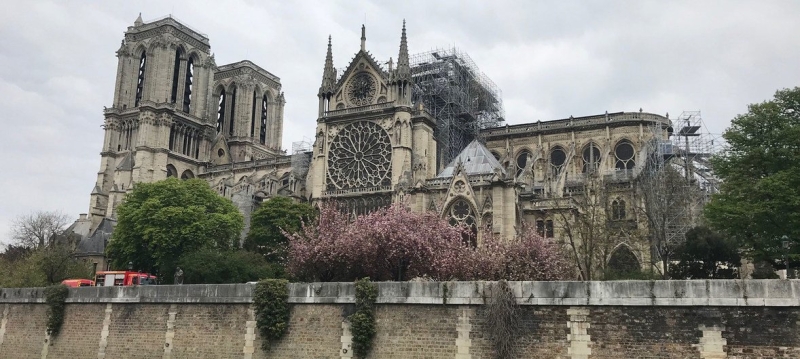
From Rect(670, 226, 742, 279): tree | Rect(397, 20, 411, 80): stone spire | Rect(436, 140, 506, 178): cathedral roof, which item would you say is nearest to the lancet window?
Rect(397, 20, 411, 80): stone spire

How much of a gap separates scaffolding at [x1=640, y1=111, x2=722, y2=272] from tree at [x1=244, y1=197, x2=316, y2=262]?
2098 cm

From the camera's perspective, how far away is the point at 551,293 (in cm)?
1759

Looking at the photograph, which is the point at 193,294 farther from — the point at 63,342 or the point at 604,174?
the point at 604,174

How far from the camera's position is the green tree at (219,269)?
36.2 meters

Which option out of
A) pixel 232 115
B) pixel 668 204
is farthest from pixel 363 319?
pixel 232 115

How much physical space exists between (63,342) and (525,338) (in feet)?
59.5

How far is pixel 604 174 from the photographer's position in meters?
46.6

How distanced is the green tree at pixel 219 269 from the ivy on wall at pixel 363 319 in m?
17.6

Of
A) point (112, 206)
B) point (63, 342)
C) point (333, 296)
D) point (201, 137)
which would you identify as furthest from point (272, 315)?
point (201, 137)

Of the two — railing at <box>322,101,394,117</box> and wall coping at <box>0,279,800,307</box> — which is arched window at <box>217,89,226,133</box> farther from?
wall coping at <box>0,279,800,307</box>

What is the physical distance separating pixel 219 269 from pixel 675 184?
24.3 m

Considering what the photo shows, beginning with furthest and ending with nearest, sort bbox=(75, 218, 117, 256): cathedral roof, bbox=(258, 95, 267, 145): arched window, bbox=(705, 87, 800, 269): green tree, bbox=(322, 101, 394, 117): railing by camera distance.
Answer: bbox=(258, 95, 267, 145): arched window → bbox=(75, 218, 117, 256): cathedral roof → bbox=(322, 101, 394, 117): railing → bbox=(705, 87, 800, 269): green tree

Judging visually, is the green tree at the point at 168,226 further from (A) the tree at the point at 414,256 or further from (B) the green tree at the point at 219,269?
(A) the tree at the point at 414,256

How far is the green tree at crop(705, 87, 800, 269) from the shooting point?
24.5m
